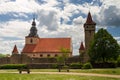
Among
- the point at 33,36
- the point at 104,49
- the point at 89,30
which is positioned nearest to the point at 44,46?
the point at 33,36

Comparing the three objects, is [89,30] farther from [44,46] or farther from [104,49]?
[44,46]

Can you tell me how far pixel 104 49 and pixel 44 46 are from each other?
1313 inches

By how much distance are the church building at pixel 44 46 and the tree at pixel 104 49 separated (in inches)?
868

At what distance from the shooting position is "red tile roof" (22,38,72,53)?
9281 centimetres

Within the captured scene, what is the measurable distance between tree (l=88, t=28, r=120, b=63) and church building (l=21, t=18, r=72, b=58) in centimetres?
2204

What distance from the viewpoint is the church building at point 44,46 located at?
92.4 meters

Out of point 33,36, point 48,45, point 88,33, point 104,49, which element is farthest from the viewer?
point 33,36

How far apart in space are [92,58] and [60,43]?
28.3m

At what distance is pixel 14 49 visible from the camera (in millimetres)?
100125

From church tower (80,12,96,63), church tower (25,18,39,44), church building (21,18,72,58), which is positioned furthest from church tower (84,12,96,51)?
church tower (25,18,39,44)

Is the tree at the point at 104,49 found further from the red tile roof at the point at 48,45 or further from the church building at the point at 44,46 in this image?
the red tile roof at the point at 48,45

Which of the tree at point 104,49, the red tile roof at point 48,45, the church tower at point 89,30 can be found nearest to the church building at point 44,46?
the red tile roof at point 48,45

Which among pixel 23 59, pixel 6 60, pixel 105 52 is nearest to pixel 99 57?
pixel 105 52

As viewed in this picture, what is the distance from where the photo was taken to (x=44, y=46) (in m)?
95.2
